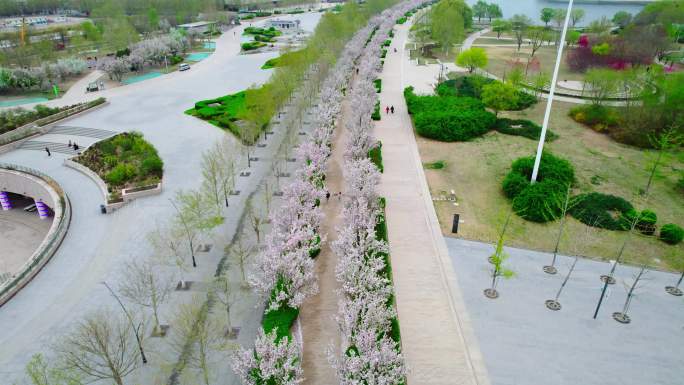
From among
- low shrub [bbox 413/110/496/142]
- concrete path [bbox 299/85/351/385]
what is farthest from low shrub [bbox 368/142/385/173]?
low shrub [bbox 413/110/496/142]

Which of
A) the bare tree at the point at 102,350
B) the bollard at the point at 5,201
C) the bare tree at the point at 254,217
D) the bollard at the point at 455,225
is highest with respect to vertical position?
the bollard at the point at 455,225

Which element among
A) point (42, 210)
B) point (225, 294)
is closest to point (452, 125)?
point (225, 294)

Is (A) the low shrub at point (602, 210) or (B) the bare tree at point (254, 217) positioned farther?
(A) the low shrub at point (602, 210)

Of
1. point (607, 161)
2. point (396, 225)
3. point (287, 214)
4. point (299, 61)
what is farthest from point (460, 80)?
point (287, 214)

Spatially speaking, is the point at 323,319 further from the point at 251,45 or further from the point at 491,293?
the point at 251,45

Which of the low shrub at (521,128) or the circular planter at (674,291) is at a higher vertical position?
the low shrub at (521,128)

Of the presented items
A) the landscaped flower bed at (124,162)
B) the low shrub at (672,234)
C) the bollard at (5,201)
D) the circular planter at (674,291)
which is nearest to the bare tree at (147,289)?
the landscaped flower bed at (124,162)

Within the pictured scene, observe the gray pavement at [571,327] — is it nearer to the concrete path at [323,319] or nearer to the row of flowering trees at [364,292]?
the row of flowering trees at [364,292]
